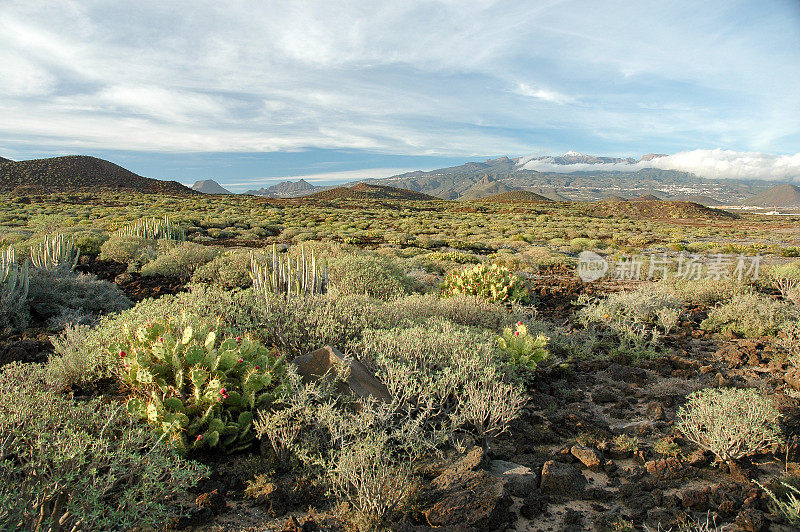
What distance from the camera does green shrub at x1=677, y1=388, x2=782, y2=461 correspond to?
3160mm

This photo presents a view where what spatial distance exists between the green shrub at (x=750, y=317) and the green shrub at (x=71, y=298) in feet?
30.2

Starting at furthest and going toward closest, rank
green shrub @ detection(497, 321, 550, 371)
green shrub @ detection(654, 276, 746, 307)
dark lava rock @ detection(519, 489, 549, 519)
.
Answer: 1. green shrub @ detection(654, 276, 746, 307)
2. green shrub @ detection(497, 321, 550, 371)
3. dark lava rock @ detection(519, 489, 549, 519)

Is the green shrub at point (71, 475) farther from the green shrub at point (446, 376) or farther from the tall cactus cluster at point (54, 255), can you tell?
the tall cactus cluster at point (54, 255)

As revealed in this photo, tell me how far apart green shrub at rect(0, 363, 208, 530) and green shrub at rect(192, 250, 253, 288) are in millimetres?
6121

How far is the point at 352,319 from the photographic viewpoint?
473 cm

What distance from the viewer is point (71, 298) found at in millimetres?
6887

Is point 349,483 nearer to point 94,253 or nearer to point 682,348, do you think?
point 682,348

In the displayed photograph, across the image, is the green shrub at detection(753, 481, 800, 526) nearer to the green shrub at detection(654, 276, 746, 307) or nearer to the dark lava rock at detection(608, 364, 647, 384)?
the dark lava rock at detection(608, 364, 647, 384)

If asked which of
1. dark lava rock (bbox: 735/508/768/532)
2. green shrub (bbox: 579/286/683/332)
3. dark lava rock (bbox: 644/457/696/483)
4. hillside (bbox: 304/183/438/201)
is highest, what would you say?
hillside (bbox: 304/183/438/201)

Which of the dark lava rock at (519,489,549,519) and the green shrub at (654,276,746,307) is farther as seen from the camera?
the green shrub at (654,276,746,307)

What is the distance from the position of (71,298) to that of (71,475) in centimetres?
605

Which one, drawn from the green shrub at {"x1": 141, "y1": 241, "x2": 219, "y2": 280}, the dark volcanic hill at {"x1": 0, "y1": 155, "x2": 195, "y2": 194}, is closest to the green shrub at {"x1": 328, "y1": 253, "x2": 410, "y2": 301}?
the green shrub at {"x1": 141, "y1": 241, "x2": 219, "y2": 280}

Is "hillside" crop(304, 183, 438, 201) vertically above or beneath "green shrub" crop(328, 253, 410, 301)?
above

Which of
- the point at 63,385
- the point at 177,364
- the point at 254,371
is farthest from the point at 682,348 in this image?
the point at 63,385
